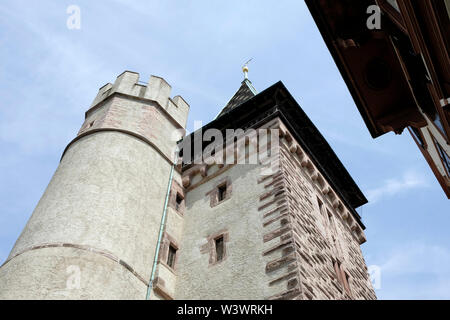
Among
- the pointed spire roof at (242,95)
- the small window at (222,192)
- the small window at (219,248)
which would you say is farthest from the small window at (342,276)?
the pointed spire roof at (242,95)

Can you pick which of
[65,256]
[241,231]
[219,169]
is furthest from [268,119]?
[65,256]

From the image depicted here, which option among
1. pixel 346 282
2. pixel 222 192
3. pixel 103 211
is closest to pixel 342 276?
pixel 346 282

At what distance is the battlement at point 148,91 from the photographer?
1583 centimetres

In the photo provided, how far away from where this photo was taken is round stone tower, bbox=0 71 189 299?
9312 millimetres

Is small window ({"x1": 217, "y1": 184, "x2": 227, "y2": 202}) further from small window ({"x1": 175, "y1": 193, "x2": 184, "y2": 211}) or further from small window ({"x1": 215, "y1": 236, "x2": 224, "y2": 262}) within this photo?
small window ({"x1": 215, "y1": 236, "x2": 224, "y2": 262})

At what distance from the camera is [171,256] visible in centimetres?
1210

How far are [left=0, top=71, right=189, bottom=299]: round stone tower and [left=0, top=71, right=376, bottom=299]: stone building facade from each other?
31 millimetres

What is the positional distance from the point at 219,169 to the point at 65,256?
18.8ft

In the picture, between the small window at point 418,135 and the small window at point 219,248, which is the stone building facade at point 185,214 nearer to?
the small window at point 219,248

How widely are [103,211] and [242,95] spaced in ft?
35.2

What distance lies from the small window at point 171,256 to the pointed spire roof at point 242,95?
801cm

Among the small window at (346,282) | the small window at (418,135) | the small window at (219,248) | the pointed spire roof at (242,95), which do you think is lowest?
the small window at (346,282)
